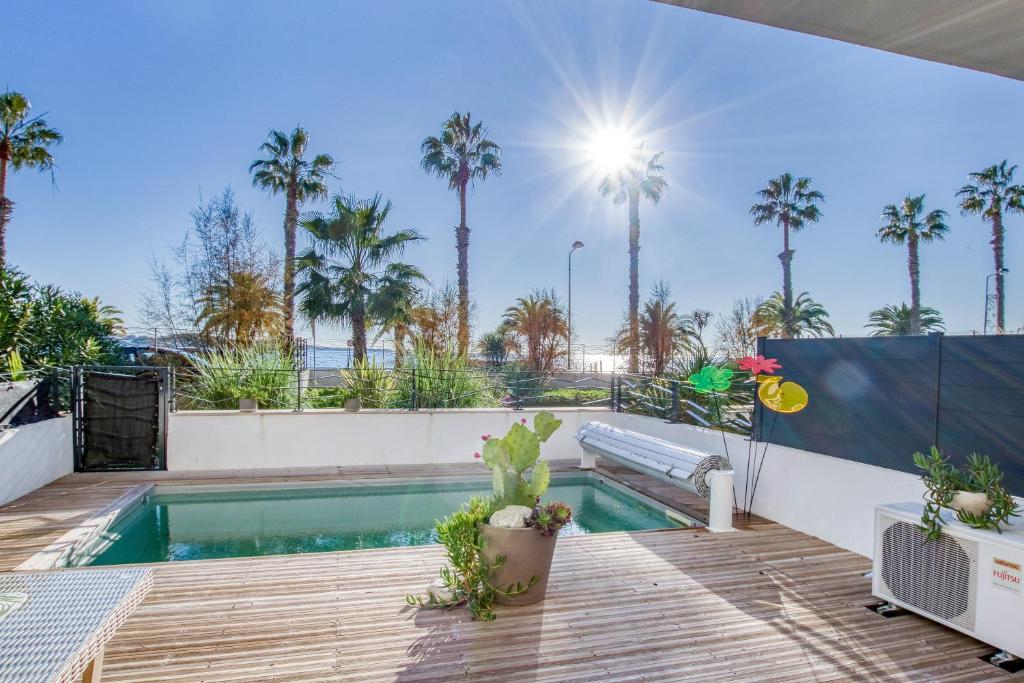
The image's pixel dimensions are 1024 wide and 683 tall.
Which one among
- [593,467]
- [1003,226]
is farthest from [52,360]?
[1003,226]

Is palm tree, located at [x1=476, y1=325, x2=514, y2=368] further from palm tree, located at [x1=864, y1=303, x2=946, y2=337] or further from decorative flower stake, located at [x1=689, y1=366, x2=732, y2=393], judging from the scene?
palm tree, located at [x1=864, y1=303, x2=946, y2=337]

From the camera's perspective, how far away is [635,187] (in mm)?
17422

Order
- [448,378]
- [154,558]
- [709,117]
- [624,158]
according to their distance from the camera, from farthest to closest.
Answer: [624,158] < [709,117] < [448,378] < [154,558]

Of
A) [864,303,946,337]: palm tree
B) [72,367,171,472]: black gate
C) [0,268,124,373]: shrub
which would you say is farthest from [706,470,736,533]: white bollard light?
[864,303,946,337]: palm tree

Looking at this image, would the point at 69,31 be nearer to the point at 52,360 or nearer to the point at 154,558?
the point at 52,360

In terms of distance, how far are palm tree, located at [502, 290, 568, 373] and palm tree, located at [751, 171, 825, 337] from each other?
Answer: 26.9 ft

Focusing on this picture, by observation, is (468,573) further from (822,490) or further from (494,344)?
(494,344)

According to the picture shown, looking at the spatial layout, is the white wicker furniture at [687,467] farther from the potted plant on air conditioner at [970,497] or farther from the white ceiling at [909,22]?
the white ceiling at [909,22]

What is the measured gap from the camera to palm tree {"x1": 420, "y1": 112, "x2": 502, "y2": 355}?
15523 millimetres

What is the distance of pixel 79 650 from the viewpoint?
1.43m

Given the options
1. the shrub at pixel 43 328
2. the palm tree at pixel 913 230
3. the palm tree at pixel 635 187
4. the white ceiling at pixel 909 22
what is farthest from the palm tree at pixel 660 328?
the white ceiling at pixel 909 22

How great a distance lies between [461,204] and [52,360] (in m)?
10.7

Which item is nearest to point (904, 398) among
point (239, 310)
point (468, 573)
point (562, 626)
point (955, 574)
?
point (955, 574)

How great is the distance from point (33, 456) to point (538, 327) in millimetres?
12562
